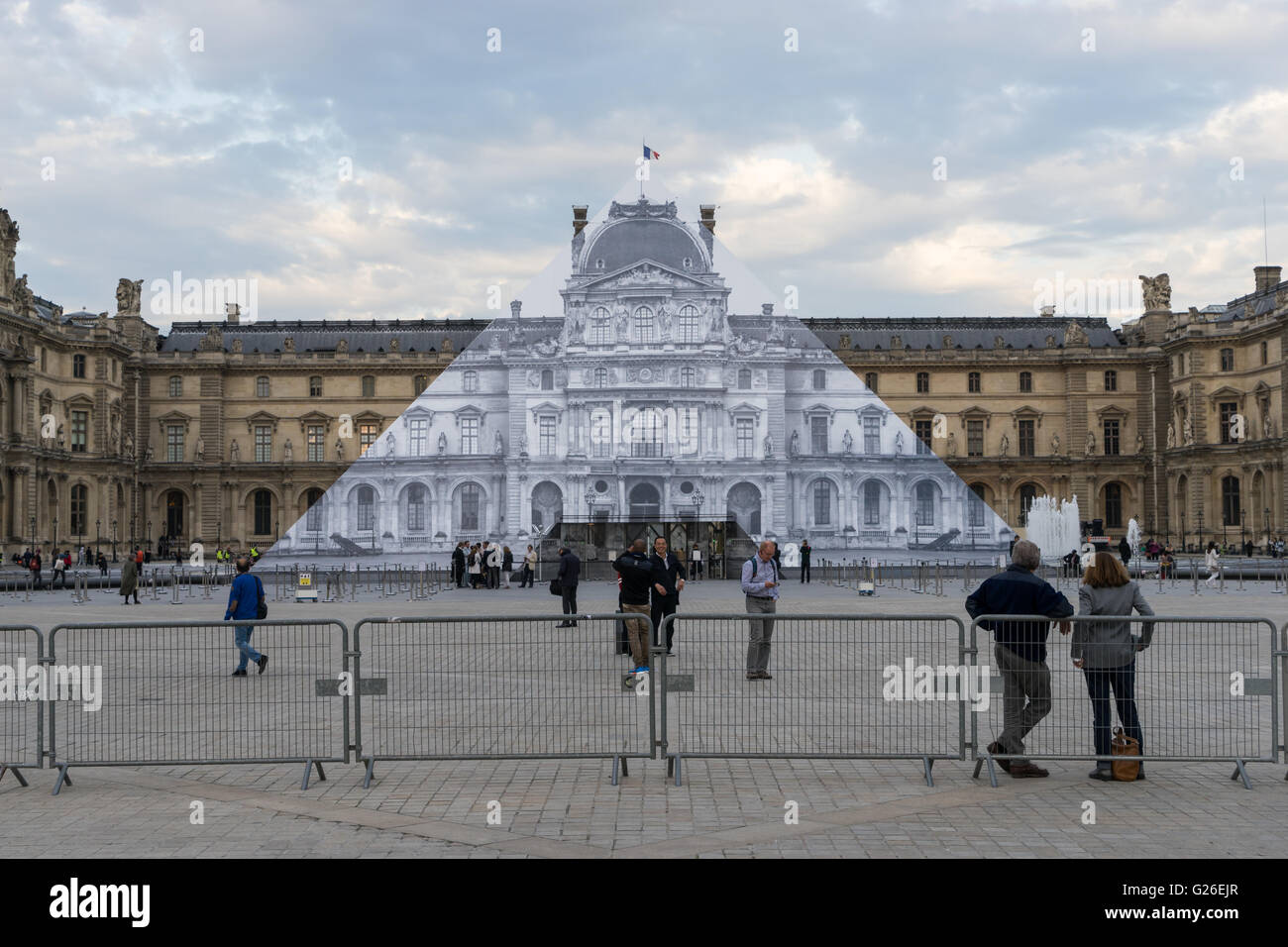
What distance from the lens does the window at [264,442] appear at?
71812 mm

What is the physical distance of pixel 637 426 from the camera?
56.2 m

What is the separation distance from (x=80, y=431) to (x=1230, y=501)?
185 feet

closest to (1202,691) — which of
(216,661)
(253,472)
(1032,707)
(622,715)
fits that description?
(1032,707)

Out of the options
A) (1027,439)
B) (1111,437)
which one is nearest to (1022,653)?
(1027,439)

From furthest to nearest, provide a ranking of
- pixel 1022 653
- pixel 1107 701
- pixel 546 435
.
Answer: pixel 546 435
pixel 1022 653
pixel 1107 701

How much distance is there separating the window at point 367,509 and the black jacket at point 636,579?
41.3m

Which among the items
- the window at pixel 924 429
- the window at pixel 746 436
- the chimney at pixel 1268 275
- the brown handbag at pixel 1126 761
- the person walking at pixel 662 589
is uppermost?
the chimney at pixel 1268 275

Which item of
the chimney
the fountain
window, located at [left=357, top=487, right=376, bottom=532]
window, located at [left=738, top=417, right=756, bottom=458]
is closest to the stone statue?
the chimney

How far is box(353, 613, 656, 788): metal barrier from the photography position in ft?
29.1

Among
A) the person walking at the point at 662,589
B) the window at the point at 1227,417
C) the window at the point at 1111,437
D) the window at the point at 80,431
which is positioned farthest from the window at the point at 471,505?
the person walking at the point at 662,589

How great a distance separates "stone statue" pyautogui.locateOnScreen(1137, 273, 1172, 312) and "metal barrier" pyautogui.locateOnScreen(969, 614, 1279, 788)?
66350 mm

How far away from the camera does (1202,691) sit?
9.39 metres

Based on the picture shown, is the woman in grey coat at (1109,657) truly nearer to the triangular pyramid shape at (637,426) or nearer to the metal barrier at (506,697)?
the metal barrier at (506,697)

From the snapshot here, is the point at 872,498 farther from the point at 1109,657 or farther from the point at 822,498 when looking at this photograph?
the point at 1109,657
